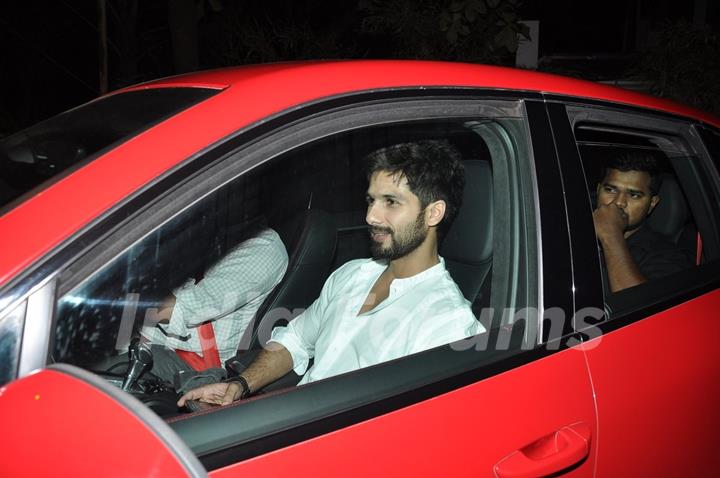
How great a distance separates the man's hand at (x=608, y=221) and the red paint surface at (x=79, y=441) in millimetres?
1658

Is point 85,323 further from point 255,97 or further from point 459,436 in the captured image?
point 459,436

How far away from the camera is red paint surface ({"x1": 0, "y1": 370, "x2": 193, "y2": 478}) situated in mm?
882

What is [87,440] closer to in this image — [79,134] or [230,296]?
[79,134]

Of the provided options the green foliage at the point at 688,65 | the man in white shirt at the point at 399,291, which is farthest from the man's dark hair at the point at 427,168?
the green foliage at the point at 688,65

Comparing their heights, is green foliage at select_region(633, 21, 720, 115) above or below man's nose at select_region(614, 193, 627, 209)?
above

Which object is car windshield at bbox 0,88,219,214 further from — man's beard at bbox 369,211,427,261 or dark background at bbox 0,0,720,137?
dark background at bbox 0,0,720,137

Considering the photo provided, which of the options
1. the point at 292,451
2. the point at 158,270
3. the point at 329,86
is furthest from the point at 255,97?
the point at 292,451

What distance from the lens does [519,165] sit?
1690 mm

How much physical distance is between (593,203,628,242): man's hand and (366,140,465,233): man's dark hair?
486 mm

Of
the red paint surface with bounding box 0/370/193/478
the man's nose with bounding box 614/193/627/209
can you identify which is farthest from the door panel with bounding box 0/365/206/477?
the man's nose with bounding box 614/193/627/209

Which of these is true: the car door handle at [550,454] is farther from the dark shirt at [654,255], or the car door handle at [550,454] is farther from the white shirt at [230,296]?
the white shirt at [230,296]

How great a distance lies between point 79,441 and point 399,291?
1297mm

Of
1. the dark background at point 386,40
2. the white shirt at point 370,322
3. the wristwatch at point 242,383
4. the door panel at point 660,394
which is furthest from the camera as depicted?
the dark background at point 386,40

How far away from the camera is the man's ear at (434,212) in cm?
205
